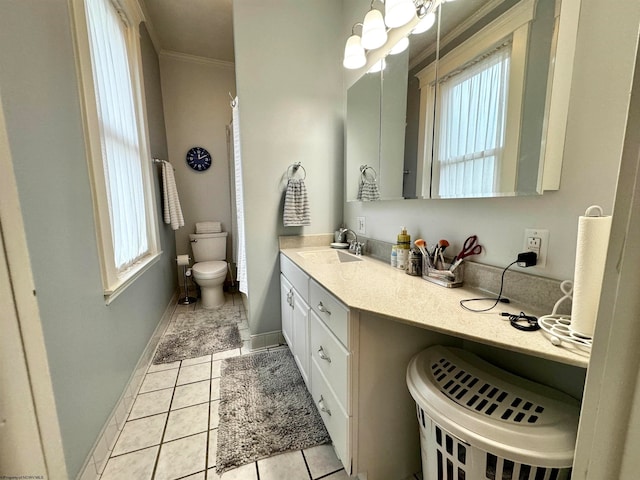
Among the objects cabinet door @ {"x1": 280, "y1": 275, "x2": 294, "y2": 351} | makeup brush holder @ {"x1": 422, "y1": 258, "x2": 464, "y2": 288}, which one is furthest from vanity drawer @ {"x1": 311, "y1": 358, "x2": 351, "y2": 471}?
makeup brush holder @ {"x1": 422, "y1": 258, "x2": 464, "y2": 288}

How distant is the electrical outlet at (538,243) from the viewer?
867mm

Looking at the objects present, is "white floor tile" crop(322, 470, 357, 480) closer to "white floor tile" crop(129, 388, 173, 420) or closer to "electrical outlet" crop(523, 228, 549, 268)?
"white floor tile" crop(129, 388, 173, 420)

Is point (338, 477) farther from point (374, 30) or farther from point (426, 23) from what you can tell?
point (374, 30)

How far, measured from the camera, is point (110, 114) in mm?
1552

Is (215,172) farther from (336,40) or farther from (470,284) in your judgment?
(470,284)

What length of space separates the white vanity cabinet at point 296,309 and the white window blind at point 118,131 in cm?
102

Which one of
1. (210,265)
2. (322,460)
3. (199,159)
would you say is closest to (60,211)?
(322,460)

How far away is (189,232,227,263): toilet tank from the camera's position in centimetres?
314

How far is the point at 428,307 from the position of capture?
91cm

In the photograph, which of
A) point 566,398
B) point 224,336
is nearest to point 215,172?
point 224,336

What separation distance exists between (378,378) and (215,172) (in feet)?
10.4

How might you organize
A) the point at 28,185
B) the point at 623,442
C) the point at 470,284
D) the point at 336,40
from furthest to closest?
1. the point at 336,40
2. the point at 470,284
3. the point at 28,185
4. the point at 623,442

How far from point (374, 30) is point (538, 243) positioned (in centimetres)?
147

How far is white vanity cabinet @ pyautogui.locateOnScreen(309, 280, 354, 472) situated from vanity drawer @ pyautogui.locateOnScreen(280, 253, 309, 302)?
0.08 metres
